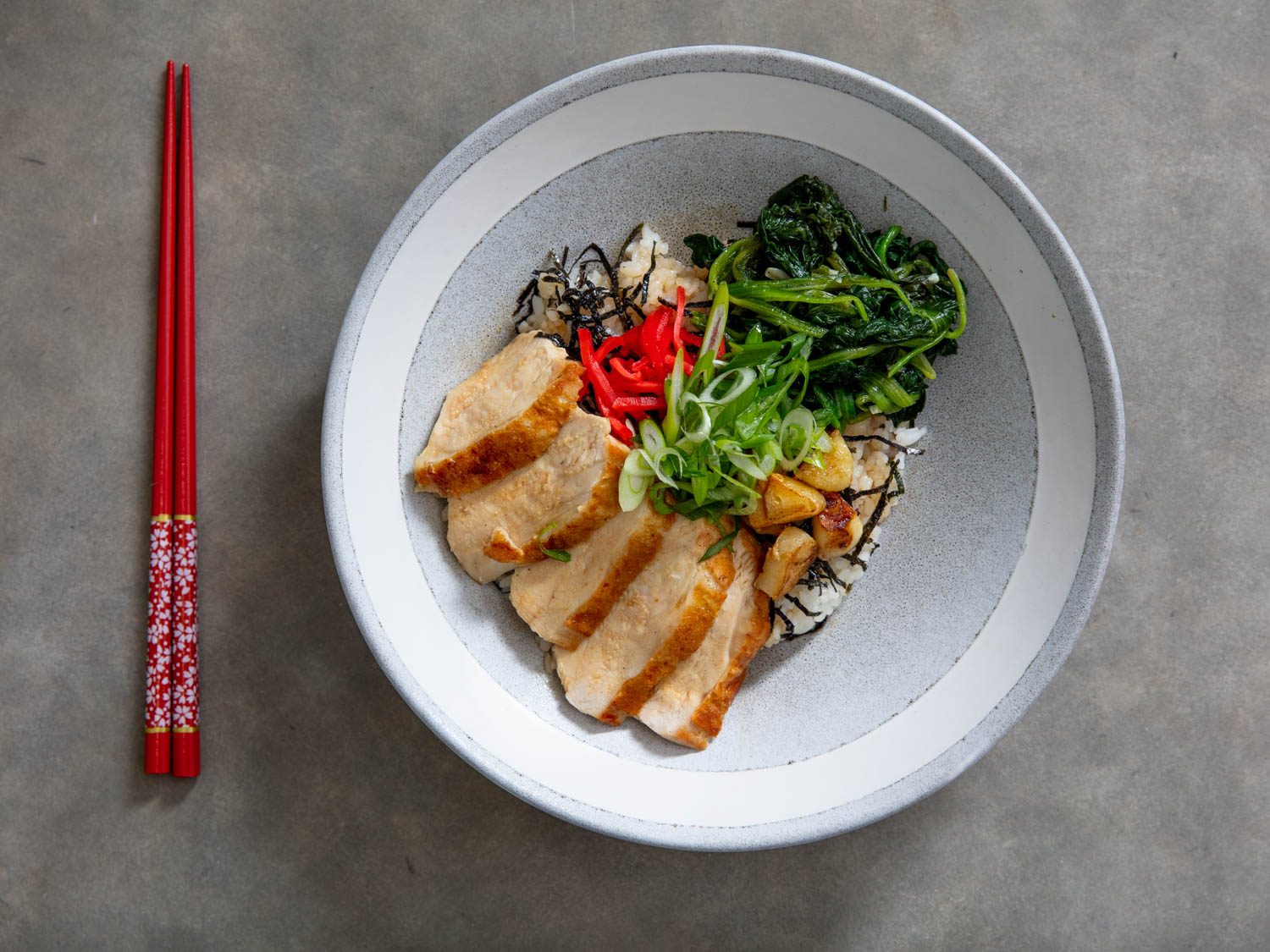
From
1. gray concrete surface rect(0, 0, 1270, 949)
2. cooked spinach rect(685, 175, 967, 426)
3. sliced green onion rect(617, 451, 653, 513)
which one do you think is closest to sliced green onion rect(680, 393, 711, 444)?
sliced green onion rect(617, 451, 653, 513)

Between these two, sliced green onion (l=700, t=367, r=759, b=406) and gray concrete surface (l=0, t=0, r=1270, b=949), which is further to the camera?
gray concrete surface (l=0, t=0, r=1270, b=949)

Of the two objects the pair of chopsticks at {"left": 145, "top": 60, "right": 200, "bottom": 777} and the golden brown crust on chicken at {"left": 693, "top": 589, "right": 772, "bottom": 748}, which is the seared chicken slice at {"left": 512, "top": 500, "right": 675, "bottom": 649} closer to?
the golden brown crust on chicken at {"left": 693, "top": 589, "right": 772, "bottom": 748}

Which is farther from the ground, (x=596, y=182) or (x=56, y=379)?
(x=596, y=182)

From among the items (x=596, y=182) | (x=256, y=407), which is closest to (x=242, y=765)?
(x=256, y=407)

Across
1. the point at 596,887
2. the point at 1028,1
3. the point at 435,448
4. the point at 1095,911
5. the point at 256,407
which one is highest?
the point at 1028,1

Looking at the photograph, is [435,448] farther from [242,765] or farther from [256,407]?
[242,765]

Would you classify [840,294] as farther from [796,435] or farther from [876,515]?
[876,515]
